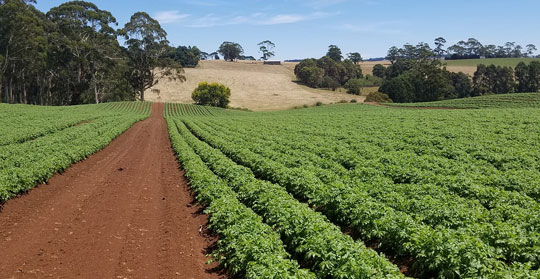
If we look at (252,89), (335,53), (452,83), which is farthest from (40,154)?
(335,53)

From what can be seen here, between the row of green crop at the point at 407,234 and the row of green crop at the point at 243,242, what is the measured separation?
2.32 m

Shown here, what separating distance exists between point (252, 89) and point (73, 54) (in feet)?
195

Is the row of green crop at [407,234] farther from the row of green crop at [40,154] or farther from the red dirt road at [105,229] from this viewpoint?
the row of green crop at [40,154]

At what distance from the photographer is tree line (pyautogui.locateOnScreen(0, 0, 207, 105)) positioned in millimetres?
66250

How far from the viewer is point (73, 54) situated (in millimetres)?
74938

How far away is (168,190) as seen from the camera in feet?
53.4

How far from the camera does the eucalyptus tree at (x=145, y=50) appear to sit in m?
82.1

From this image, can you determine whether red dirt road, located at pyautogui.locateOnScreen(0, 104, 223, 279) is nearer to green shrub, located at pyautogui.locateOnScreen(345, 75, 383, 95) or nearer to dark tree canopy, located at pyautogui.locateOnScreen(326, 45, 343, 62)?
green shrub, located at pyautogui.locateOnScreen(345, 75, 383, 95)

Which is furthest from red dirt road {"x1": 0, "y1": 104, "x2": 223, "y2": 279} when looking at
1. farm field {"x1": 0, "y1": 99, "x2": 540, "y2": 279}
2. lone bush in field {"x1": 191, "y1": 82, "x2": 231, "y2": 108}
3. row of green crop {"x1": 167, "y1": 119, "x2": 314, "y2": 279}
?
lone bush in field {"x1": 191, "y1": 82, "x2": 231, "y2": 108}

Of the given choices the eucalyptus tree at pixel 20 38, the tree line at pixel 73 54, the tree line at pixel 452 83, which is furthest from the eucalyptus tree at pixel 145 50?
the tree line at pixel 452 83

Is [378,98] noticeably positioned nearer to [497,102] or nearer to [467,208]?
[497,102]

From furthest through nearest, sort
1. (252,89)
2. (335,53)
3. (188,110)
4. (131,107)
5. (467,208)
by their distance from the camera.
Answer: (335,53) < (252,89) < (188,110) < (131,107) < (467,208)

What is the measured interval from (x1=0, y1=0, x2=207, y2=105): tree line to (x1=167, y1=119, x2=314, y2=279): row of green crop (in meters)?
68.1

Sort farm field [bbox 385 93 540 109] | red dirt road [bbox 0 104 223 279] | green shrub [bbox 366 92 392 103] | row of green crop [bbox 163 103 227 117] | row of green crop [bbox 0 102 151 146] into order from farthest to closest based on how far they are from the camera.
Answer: green shrub [bbox 366 92 392 103], row of green crop [bbox 163 103 227 117], farm field [bbox 385 93 540 109], row of green crop [bbox 0 102 151 146], red dirt road [bbox 0 104 223 279]
